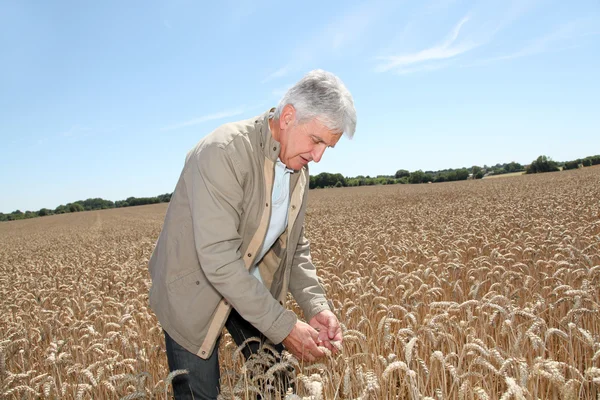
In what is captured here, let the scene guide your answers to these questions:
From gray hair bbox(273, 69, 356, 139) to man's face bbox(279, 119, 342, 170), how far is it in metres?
0.04

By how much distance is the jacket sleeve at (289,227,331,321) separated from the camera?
287 centimetres

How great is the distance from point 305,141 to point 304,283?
45.2 inches

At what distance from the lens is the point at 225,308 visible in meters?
2.47

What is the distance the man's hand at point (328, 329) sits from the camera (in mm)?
2543

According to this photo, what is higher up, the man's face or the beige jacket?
the man's face

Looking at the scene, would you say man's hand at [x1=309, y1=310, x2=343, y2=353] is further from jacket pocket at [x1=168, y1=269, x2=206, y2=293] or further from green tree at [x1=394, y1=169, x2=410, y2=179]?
green tree at [x1=394, y1=169, x2=410, y2=179]

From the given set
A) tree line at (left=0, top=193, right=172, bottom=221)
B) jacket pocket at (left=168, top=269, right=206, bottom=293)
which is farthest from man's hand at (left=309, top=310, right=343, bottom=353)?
tree line at (left=0, top=193, right=172, bottom=221)

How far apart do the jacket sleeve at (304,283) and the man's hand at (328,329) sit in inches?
5.2

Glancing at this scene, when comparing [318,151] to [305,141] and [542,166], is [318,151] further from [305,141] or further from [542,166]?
[542,166]

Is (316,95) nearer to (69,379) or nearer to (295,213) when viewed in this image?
(295,213)

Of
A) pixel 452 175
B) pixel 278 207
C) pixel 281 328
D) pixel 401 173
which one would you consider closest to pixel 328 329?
pixel 281 328

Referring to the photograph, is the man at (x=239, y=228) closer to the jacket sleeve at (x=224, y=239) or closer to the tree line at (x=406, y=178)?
the jacket sleeve at (x=224, y=239)

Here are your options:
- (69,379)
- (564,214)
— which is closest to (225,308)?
(69,379)

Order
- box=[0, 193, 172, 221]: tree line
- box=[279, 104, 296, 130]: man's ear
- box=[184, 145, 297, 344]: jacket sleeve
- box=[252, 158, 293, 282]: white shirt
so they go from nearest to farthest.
A: box=[184, 145, 297, 344]: jacket sleeve < box=[279, 104, 296, 130]: man's ear < box=[252, 158, 293, 282]: white shirt < box=[0, 193, 172, 221]: tree line
